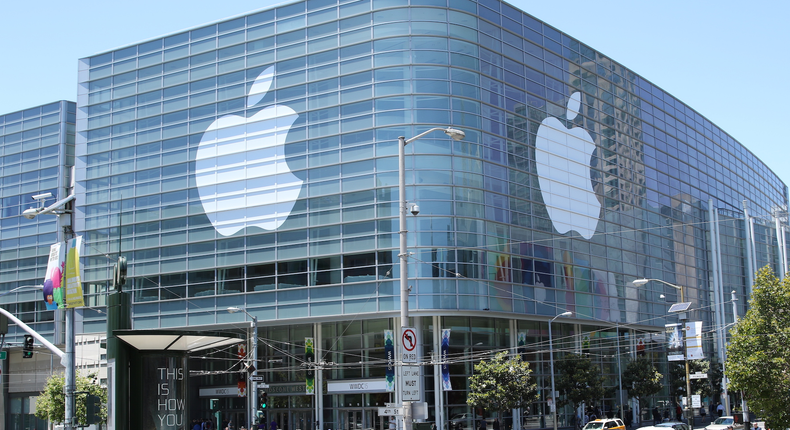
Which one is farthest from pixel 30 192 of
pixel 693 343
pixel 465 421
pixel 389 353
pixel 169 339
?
pixel 693 343

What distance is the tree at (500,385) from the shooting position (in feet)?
159

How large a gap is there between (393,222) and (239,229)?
40.1 ft

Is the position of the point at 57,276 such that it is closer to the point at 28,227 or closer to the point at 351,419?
the point at 351,419

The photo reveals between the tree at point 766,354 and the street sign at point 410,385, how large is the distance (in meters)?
18.8

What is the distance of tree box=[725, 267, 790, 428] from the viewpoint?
1251 inches

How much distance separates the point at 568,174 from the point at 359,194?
1880cm

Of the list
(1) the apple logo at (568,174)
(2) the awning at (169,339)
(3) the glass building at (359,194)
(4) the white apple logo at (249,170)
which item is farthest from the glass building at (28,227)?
(2) the awning at (169,339)

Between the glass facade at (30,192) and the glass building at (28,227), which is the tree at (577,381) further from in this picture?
the glass facade at (30,192)

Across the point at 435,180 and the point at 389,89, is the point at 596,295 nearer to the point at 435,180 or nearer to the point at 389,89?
the point at 435,180

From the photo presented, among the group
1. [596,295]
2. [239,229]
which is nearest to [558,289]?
[596,295]

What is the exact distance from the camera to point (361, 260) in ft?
172

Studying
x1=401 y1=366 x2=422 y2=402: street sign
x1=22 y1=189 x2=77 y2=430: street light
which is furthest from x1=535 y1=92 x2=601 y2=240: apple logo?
x1=401 y1=366 x2=422 y2=402: street sign

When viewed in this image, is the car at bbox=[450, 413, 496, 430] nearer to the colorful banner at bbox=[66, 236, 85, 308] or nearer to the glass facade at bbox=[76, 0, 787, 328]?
the glass facade at bbox=[76, 0, 787, 328]

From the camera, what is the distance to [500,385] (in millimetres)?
48594
